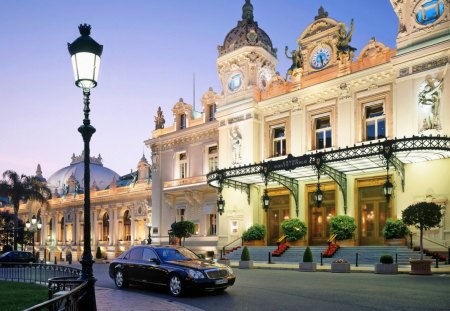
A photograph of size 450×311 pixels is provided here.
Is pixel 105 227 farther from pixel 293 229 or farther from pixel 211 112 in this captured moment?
pixel 293 229

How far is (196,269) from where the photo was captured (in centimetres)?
1332

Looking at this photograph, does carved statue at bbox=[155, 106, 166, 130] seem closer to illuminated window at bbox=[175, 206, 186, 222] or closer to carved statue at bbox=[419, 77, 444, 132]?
illuminated window at bbox=[175, 206, 186, 222]

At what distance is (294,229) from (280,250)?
1746 mm

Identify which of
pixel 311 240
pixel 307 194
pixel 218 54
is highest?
pixel 218 54

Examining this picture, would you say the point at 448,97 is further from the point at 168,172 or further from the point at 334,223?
the point at 168,172

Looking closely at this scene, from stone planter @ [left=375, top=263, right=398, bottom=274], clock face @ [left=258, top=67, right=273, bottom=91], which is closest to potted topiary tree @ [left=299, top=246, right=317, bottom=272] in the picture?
stone planter @ [left=375, top=263, right=398, bottom=274]

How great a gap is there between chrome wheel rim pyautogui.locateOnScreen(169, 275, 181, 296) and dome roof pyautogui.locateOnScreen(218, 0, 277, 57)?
87.4 ft

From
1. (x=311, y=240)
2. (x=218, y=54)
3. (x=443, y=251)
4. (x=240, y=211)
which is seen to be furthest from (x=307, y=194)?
(x=218, y=54)

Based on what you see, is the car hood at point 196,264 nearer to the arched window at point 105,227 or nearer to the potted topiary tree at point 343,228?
the potted topiary tree at point 343,228

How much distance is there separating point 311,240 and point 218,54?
17.2 m

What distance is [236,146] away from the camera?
36219 millimetres

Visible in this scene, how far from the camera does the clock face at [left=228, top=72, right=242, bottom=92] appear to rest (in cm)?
3759

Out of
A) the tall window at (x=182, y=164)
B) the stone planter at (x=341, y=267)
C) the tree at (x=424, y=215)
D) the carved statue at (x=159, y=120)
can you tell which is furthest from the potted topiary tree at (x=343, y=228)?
the carved statue at (x=159, y=120)

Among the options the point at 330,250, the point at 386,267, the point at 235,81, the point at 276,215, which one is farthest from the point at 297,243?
the point at 235,81
